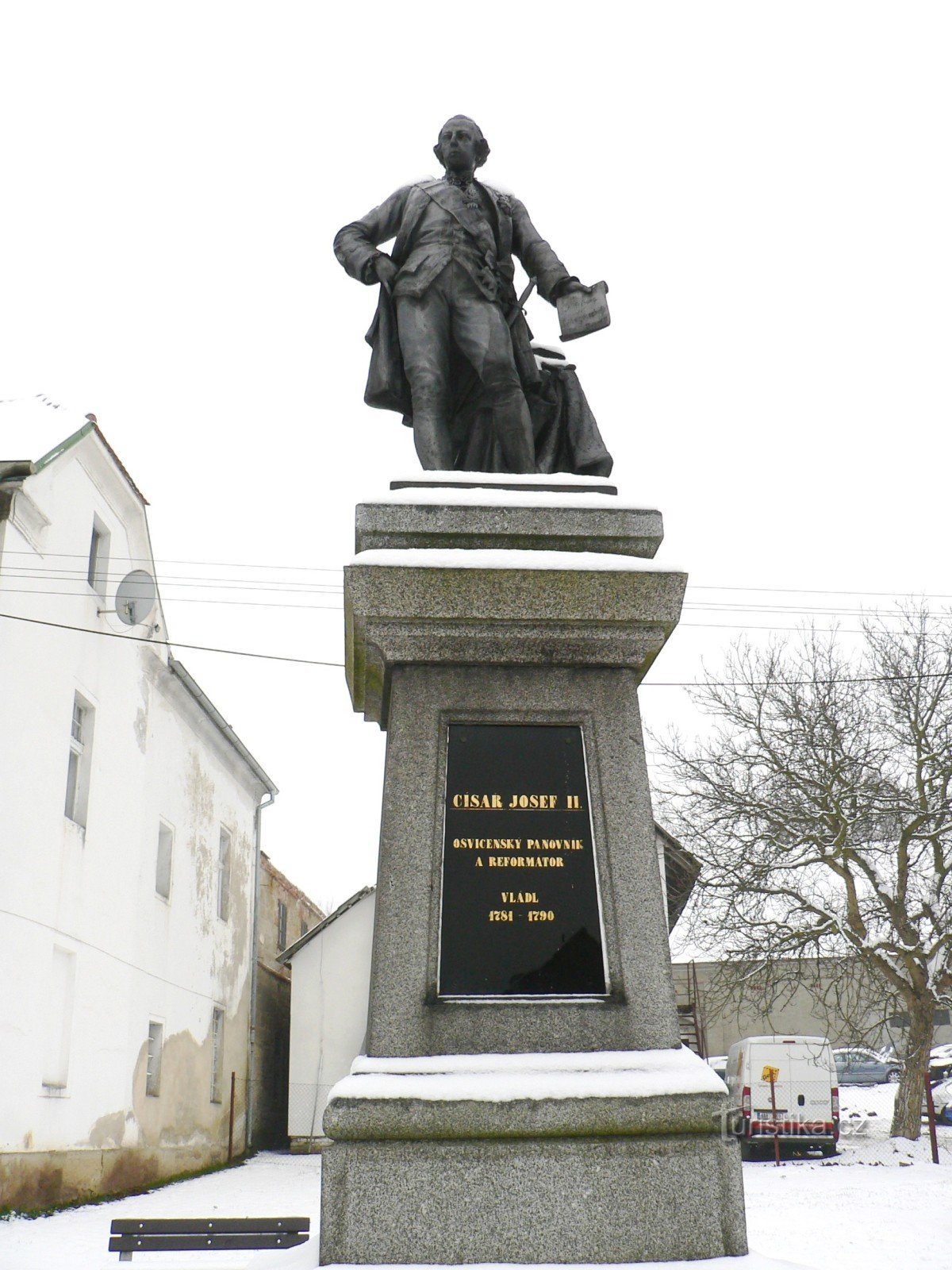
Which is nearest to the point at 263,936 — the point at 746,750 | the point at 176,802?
the point at 176,802

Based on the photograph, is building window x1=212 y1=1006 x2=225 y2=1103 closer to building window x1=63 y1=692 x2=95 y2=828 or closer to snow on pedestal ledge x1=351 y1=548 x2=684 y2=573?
building window x1=63 y1=692 x2=95 y2=828

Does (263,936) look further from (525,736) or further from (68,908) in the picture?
(525,736)

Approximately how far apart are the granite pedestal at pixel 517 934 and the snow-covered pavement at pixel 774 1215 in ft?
0.99

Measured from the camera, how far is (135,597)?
15.1 meters

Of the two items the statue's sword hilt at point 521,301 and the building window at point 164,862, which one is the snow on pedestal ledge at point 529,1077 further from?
the building window at point 164,862

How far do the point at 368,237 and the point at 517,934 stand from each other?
3.14 m

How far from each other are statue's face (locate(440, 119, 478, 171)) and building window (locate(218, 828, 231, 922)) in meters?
16.6

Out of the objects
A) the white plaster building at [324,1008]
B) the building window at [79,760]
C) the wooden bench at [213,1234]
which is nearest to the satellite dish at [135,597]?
the building window at [79,760]

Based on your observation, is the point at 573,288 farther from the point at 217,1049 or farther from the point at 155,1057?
the point at 217,1049

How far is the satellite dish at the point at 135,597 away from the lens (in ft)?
47.8

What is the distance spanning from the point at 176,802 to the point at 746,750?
10686 mm

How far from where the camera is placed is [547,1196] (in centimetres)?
328

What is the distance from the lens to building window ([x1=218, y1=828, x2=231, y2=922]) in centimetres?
2038

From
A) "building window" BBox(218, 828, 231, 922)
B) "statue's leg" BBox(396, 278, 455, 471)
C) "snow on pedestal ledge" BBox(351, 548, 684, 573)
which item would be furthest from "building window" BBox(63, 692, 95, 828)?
"snow on pedestal ledge" BBox(351, 548, 684, 573)
